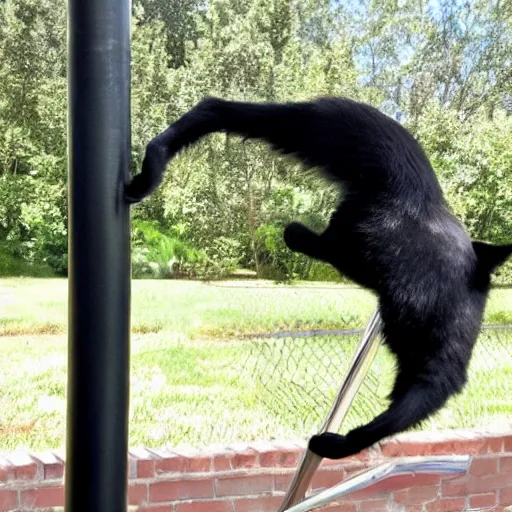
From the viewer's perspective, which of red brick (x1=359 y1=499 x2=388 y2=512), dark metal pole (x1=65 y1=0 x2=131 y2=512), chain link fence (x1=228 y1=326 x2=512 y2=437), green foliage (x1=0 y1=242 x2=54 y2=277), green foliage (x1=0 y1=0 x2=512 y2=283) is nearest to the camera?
dark metal pole (x1=65 y1=0 x2=131 y2=512)

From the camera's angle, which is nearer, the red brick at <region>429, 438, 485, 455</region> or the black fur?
the black fur

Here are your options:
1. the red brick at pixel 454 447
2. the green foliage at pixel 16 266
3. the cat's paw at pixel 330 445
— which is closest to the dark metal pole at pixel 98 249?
the cat's paw at pixel 330 445

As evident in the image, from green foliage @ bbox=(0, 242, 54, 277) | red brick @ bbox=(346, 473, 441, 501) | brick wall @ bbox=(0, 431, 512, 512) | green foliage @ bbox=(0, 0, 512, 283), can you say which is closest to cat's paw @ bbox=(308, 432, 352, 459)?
brick wall @ bbox=(0, 431, 512, 512)

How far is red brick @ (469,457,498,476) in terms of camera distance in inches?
Answer: 80.1

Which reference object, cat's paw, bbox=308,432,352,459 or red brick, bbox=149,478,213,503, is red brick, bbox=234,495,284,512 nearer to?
red brick, bbox=149,478,213,503

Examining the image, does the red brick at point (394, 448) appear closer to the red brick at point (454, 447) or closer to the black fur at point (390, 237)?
the red brick at point (454, 447)

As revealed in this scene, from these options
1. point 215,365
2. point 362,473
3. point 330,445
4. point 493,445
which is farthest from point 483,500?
point 330,445

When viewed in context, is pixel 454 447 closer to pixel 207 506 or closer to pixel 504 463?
pixel 504 463

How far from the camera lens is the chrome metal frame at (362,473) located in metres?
0.72

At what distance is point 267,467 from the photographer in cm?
188

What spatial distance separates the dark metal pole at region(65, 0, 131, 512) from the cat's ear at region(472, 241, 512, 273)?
1.10ft

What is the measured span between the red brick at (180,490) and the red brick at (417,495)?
1.68ft

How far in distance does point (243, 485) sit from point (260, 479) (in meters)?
0.05

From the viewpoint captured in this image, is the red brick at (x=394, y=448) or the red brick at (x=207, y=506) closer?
the red brick at (x=207, y=506)
